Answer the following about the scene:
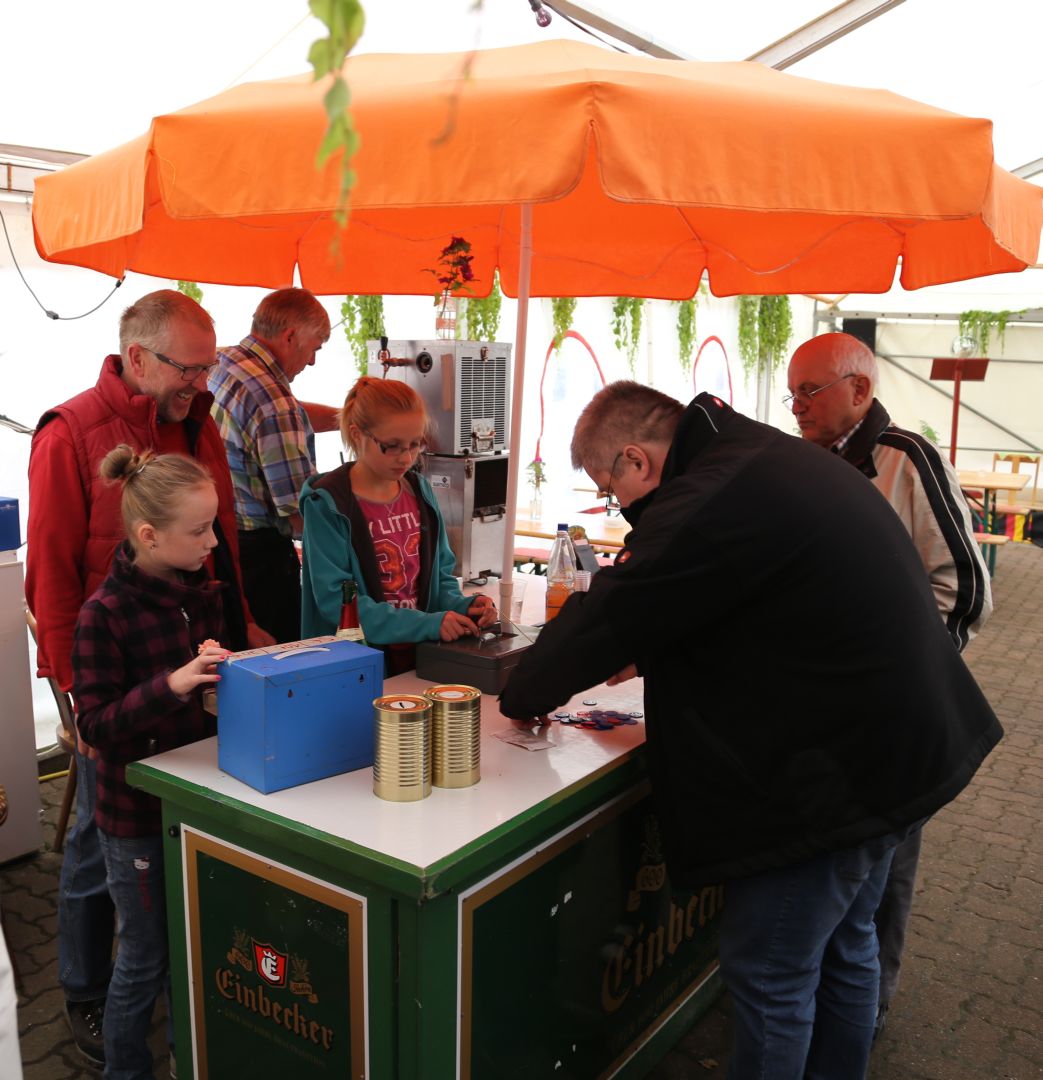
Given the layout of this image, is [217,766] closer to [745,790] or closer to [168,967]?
[168,967]

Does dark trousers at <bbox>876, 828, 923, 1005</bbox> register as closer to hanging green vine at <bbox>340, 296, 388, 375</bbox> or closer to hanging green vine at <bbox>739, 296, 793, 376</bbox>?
hanging green vine at <bbox>340, 296, 388, 375</bbox>

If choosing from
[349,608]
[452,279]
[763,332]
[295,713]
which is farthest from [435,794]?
[763,332]

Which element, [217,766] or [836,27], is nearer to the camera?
[217,766]

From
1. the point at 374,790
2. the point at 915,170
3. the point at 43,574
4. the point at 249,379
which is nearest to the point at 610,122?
the point at 915,170

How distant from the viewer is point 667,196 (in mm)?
1796

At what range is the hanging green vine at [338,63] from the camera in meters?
0.55

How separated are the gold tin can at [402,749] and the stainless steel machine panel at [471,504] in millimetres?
1714

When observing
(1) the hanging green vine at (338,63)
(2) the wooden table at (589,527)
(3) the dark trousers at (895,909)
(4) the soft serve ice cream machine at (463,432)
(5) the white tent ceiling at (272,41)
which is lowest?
(3) the dark trousers at (895,909)

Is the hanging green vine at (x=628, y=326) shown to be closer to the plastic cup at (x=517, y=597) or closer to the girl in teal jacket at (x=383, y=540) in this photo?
the plastic cup at (x=517, y=597)

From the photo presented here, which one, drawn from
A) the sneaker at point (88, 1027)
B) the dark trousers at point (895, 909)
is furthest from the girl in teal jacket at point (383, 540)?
the dark trousers at point (895, 909)

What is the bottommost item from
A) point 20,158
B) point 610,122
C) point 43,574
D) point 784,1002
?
point 784,1002

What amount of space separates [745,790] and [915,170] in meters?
1.25

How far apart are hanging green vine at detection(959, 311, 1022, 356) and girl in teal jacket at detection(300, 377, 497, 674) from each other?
13099mm

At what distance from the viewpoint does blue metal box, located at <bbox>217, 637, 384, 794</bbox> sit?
1.97 m
